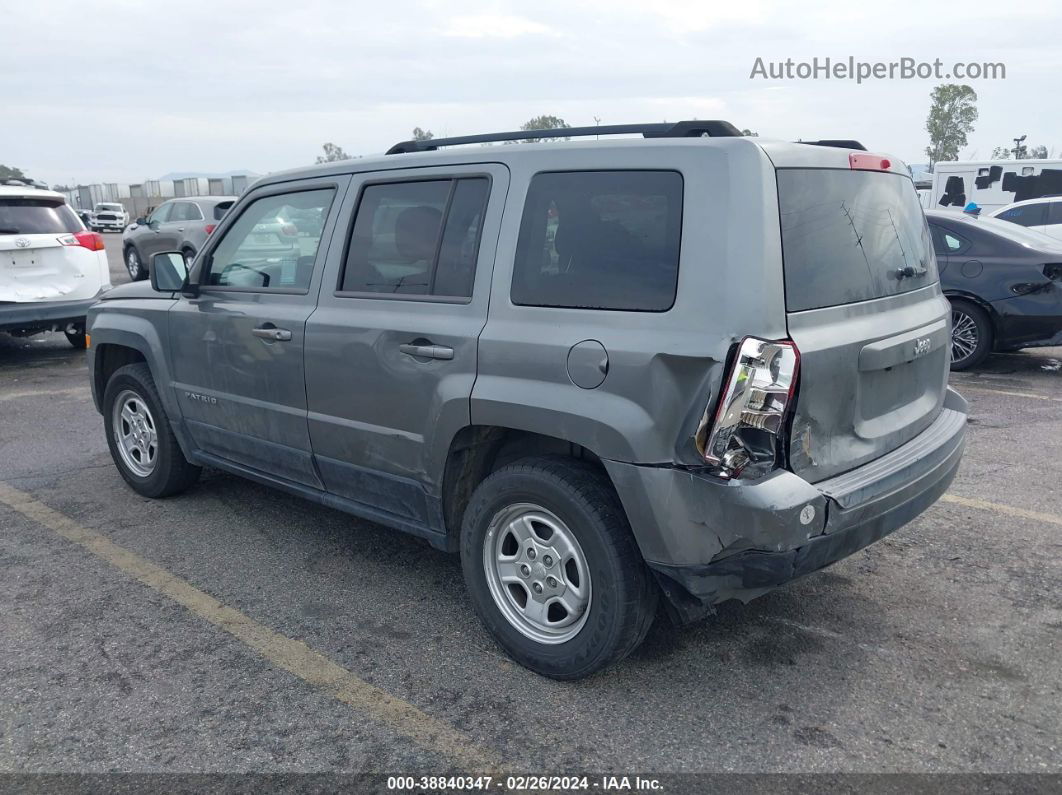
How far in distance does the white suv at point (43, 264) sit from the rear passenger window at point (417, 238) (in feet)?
22.1

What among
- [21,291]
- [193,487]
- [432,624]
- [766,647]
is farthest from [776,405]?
[21,291]

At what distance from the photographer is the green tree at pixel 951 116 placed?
2058 inches

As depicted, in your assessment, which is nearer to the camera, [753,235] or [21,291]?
[753,235]

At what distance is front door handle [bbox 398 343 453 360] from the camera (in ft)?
11.2

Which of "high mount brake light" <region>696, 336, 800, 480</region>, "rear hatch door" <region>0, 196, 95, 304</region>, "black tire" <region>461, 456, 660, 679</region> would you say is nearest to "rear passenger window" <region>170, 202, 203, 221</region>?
"rear hatch door" <region>0, 196, 95, 304</region>

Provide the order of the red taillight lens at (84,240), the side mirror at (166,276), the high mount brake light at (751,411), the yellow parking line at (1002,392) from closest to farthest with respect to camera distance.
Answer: the high mount brake light at (751,411), the side mirror at (166,276), the yellow parking line at (1002,392), the red taillight lens at (84,240)

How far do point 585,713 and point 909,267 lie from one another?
83.4 inches

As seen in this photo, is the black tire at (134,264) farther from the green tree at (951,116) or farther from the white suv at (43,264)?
the green tree at (951,116)

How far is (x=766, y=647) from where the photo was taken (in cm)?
346

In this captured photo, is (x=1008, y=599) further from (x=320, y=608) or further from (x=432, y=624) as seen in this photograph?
(x=320, y=608)

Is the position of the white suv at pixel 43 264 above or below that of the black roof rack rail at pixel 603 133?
below

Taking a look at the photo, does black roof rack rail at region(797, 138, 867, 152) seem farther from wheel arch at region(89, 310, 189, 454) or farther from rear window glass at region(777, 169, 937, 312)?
wheel arch at region(89, 310, 189, 454)

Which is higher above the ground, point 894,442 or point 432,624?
point 894,442

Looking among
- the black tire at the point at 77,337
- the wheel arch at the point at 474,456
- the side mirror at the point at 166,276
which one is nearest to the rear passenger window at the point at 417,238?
the wheel arch at the point at 474,456
